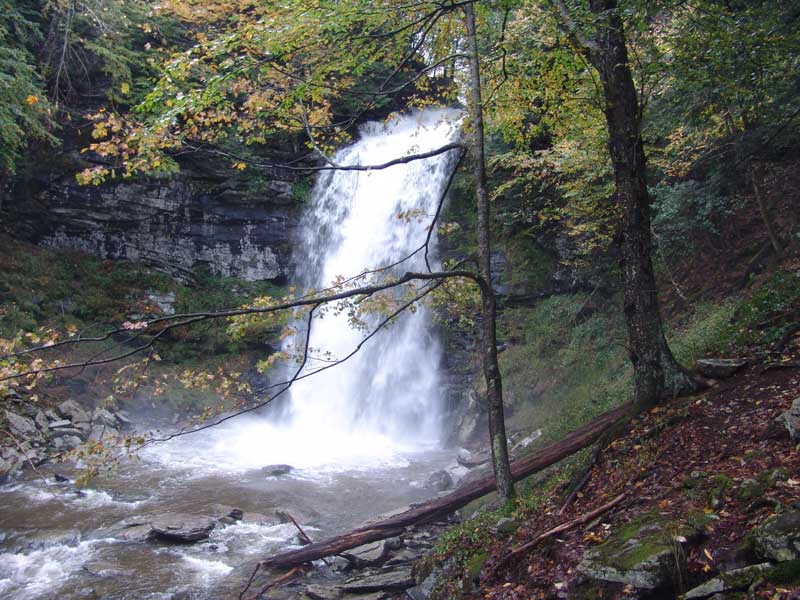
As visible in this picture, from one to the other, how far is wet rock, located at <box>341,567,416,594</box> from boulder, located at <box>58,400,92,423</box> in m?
10.7

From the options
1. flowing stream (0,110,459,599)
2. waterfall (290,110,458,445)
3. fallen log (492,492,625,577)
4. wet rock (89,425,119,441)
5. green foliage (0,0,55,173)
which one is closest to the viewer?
fallen log (492,492,625,577)

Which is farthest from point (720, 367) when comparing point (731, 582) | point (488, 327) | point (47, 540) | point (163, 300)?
point (163, 300)

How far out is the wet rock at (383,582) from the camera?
570 cm

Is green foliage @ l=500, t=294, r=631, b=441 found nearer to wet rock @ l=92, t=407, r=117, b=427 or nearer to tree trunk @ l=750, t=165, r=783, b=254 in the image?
tree trunk @ l=750, t=165, r=783, b=254

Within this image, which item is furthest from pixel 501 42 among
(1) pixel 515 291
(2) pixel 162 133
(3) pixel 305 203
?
(3) pixel 305 203

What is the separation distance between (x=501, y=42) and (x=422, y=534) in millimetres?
6143

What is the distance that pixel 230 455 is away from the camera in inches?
521

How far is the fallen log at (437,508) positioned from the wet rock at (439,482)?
125 inches

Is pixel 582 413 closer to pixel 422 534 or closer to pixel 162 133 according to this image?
pixel 422 534

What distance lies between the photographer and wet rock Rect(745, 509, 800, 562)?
2656mm

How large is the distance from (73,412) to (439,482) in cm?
982

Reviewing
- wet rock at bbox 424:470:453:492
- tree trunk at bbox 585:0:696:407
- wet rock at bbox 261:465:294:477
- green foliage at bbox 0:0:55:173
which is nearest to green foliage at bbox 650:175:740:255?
tree trunk at bbox 585:0:696:407

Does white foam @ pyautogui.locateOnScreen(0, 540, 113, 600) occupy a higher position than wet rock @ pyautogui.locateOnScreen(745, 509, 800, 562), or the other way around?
wet rock @ pyautogui.locateOnScreen(745, 509, 800, 562)

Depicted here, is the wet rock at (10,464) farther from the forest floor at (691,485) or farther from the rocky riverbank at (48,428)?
the forest floor at (691,485)
